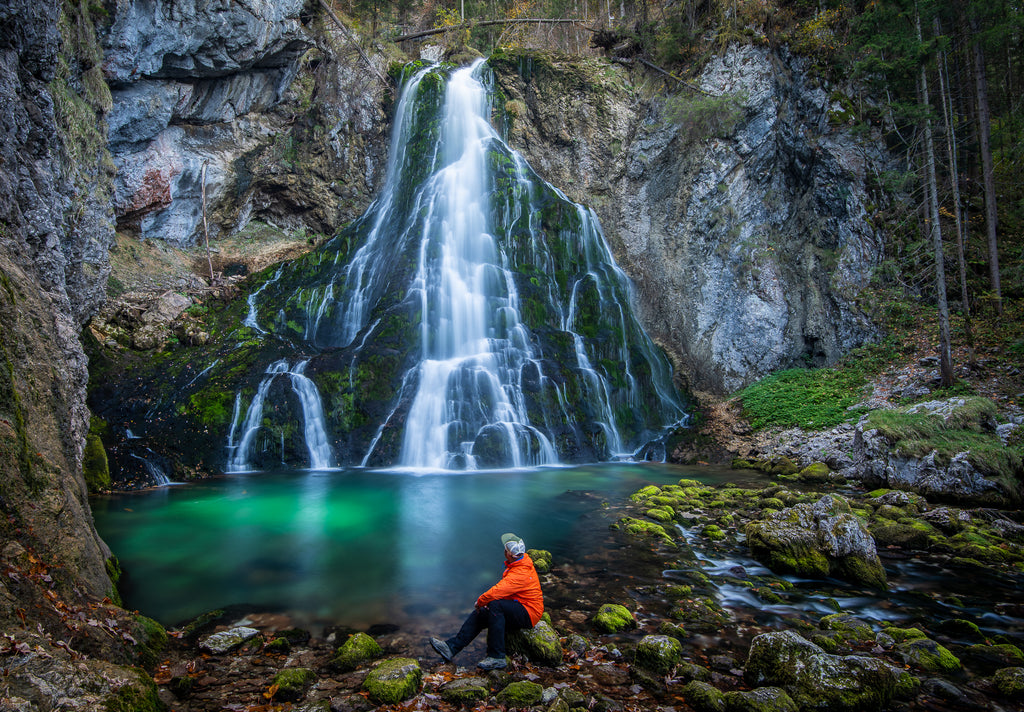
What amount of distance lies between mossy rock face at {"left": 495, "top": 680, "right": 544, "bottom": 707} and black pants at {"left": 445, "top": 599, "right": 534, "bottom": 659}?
1.87ft

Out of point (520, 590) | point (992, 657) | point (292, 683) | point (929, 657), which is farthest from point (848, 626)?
point (292, 683)

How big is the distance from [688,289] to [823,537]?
567 inches

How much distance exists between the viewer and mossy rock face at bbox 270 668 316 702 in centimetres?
385

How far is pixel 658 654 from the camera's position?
4.29 metres

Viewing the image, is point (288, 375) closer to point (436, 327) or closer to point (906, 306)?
point (436, 327)

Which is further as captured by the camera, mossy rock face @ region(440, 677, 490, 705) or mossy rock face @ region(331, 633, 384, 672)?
mossy rock face @ region(331, 633, 384, 672)

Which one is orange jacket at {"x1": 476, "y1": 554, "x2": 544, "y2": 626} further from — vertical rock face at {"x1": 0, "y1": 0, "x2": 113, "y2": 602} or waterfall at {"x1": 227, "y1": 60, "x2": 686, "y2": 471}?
waterfall at {"x1": 227, "y1": 60, "x2": 686, "y2": 471}

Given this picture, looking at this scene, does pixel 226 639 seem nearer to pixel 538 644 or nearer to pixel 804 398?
pixel 538 644

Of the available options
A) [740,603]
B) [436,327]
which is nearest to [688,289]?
[436,327]

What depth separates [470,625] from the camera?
4.62 metres

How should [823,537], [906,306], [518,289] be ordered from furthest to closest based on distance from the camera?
[518,289], [906,306], [823,537]

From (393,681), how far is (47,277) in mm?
7571

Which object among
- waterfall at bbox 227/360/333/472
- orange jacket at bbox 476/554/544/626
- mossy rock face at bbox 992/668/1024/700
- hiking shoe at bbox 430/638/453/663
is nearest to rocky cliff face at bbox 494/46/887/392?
waterfall at bbox 227/360/333/472

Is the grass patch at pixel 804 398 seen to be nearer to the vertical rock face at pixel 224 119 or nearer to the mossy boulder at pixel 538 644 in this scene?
the mossy boulder at pixel 538 644
